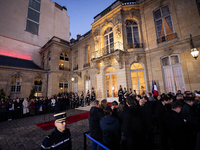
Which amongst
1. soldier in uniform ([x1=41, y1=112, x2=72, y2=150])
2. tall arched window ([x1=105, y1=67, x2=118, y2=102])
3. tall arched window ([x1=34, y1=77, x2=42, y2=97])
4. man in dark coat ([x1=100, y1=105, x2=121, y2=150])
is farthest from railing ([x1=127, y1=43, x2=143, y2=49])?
tall arched window ([x1=34, y1=77, x2=42, y2=97])

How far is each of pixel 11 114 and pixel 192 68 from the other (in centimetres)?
1411

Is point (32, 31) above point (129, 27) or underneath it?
above

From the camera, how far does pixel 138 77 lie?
9.46 m

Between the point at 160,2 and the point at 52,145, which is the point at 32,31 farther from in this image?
the point at 52,145

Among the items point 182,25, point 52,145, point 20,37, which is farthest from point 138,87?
point 20,37

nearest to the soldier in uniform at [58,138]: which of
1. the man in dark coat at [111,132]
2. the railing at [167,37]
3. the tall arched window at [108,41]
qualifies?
the man in dark coat at [111,132]

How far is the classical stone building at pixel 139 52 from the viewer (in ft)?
24.2

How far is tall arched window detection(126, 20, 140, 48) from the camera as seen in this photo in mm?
10027

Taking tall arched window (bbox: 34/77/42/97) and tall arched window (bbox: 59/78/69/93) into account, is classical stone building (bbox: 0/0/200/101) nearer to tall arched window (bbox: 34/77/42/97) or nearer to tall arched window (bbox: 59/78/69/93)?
tall arched window (bbox: 34/77/42/97)

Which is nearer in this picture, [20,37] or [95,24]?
[95,24]

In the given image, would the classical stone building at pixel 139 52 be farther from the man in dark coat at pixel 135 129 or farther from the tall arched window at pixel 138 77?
the man in dark coat at pixel 135 129

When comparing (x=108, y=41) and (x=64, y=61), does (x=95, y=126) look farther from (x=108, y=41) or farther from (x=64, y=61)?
(x=64, y=61)

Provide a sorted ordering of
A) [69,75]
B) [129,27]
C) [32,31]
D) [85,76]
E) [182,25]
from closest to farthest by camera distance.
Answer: [182,25] < [129,27] < [85,76] < [69,75] < [32,31]

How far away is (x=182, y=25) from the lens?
764 cm
